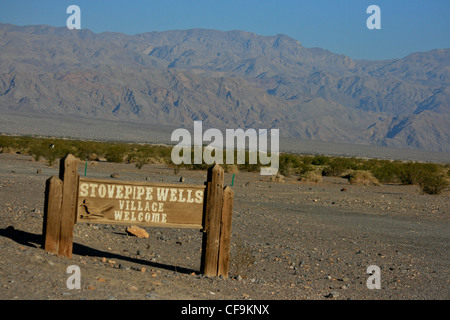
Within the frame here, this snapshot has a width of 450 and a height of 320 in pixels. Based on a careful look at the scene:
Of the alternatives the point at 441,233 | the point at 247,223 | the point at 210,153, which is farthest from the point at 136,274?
the point at 210,153

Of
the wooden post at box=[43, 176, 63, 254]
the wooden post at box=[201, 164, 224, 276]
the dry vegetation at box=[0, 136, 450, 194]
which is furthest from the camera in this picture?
the dry vegetation at box=[0, 136, 450, 194]

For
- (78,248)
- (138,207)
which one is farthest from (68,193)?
(78,248)

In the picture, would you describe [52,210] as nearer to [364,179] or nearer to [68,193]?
[68,193]

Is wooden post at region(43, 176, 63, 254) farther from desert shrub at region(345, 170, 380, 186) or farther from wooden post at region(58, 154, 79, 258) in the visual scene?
desert shrub at region(345, 170, 380, 186)

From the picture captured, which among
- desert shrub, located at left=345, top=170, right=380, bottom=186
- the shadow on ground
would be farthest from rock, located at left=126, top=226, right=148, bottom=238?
desert shrub, located at left=345, top=170, right=380, bottom=186

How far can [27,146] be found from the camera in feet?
143

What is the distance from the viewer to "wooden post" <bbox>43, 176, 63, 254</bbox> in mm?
8156

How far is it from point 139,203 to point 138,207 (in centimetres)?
6

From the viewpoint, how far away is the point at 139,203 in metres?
8.41

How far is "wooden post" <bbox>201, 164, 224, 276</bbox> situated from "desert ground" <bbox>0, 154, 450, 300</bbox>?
0.29 meters
